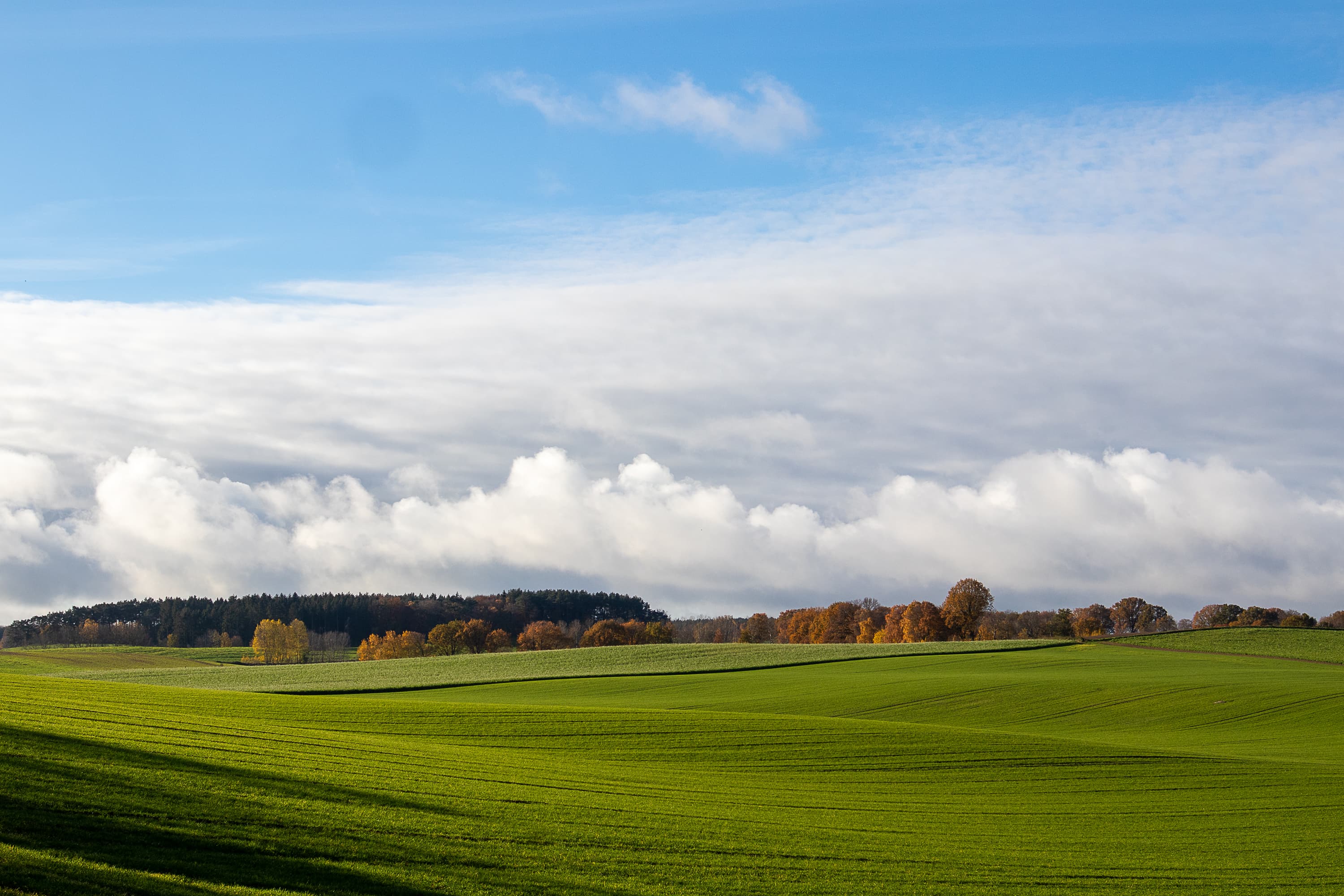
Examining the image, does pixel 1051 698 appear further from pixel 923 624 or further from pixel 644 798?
pixel 923 624

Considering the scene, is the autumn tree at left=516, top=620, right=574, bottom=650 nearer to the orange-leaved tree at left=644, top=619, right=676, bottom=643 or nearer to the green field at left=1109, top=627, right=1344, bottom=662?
the orange-leaved tree at left=644, top=619, right=676, bottom=643

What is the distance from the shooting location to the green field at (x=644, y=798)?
16500mm

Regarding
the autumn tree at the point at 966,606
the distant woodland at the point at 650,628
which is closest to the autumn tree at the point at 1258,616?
the distant woodland at the point at 650,628

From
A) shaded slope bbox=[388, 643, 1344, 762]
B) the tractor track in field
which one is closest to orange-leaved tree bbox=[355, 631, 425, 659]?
shaded slope bbox=[388, 643, 1344, 762]

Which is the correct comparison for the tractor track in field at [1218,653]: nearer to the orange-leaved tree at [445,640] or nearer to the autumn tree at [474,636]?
the autumn tree at [474,636]

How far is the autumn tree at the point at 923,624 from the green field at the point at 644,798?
73.6 m

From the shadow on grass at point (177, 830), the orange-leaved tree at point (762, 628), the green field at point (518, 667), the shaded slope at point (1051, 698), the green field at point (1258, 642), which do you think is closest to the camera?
the shadow on grass at point (177, 830)

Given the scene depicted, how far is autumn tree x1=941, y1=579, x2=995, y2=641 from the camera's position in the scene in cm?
12369

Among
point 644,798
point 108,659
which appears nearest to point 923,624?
→ point 108,659

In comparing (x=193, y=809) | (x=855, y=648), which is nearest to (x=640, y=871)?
(x=193, y=809)

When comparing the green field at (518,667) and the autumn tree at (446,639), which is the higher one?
the green field at (518,667)

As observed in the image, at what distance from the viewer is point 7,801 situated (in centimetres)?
1622

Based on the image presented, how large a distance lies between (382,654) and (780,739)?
380 ft

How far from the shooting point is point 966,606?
124 meters
